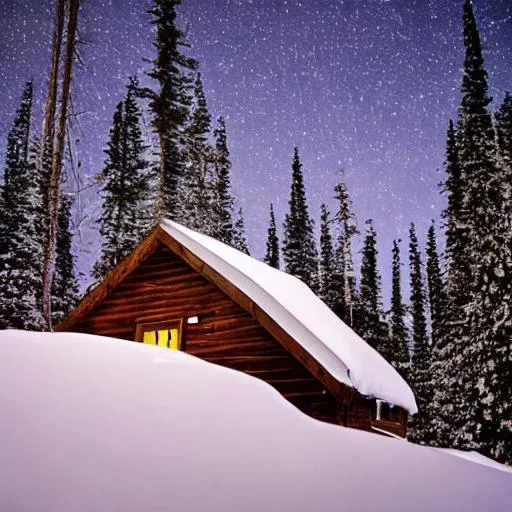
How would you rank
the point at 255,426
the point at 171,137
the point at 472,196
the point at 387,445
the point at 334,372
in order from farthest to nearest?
the point at 171,137 < the point at 472,196 < the point at 334,372 < the point at 387,445 < the point at 255,426

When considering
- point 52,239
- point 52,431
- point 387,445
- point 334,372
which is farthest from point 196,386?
point 52,239

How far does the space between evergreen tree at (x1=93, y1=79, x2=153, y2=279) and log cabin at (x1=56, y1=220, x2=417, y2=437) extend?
13.8 metres

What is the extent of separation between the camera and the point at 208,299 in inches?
464

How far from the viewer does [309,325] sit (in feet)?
34.8

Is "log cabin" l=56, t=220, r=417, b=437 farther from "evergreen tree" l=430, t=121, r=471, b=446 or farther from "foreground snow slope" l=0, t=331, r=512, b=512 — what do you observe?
"evergreen tree" l=430, t=121, r=471, b=446

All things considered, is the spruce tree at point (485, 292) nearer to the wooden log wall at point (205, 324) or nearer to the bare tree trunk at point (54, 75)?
the wooden log wall at point (205, 324)

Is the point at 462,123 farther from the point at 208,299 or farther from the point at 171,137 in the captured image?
the point at 208,299

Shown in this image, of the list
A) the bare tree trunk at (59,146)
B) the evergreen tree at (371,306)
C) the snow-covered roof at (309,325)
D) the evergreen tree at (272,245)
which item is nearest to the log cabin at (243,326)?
the snow-covered roof at (309,325)

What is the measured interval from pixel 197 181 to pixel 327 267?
18376 millimetres

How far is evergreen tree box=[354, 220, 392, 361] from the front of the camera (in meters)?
34.9

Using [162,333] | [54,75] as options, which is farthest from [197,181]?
[162,333]

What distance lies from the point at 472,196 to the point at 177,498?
69.0ft

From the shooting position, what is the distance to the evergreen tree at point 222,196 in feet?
106

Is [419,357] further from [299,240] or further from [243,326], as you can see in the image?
Result: [243,326]
